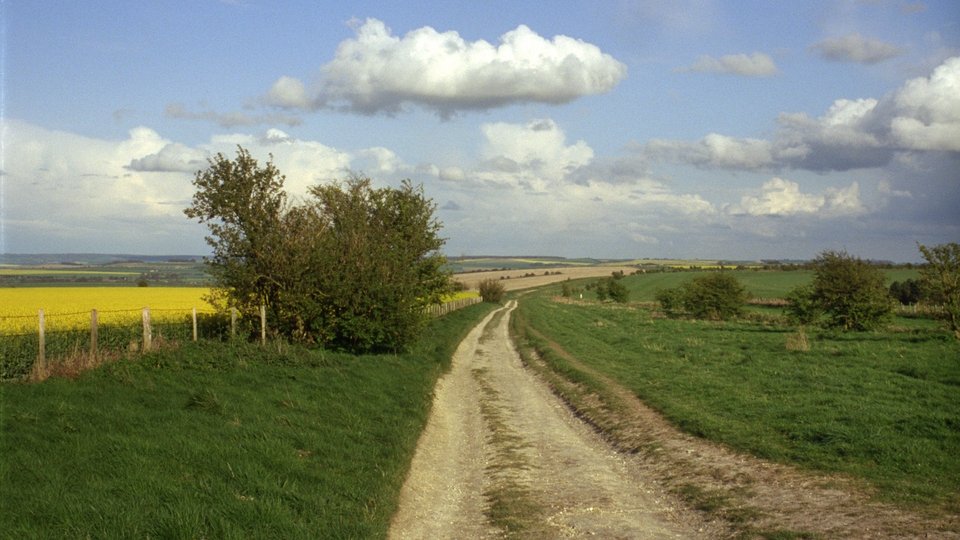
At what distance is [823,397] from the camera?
16141mm

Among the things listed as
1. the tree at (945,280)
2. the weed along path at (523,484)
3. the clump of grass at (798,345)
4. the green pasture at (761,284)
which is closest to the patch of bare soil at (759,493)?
the weed along path at (523,484)

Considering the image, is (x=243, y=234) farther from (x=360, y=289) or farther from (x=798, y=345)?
(x=798, y=345)

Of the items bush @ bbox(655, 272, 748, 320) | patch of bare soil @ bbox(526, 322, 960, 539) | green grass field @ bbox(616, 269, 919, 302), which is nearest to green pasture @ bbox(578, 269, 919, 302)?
green grass field @ bbox(616, 269, 919, 302)

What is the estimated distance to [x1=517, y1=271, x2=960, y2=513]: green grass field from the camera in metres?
10.7

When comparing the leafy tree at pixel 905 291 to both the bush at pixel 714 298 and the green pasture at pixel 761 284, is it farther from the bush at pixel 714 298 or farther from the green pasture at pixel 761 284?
the bush at pixel 714 298

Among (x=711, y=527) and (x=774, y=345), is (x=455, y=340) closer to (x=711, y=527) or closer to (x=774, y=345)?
(x=774, y=345)

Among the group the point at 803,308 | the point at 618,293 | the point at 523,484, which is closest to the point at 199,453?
the point at 523,484

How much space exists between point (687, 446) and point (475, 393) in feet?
29.1

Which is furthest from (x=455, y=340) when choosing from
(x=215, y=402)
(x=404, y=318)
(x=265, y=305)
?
(x=215, y=402)

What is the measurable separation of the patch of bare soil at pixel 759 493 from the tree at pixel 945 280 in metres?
23.3

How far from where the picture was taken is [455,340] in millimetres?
37531

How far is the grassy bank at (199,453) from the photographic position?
25.4 ft

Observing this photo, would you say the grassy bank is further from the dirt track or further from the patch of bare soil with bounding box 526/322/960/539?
A: the patch of bare soil with bounding box 526/322/960/539

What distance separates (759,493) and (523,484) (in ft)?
11.1
